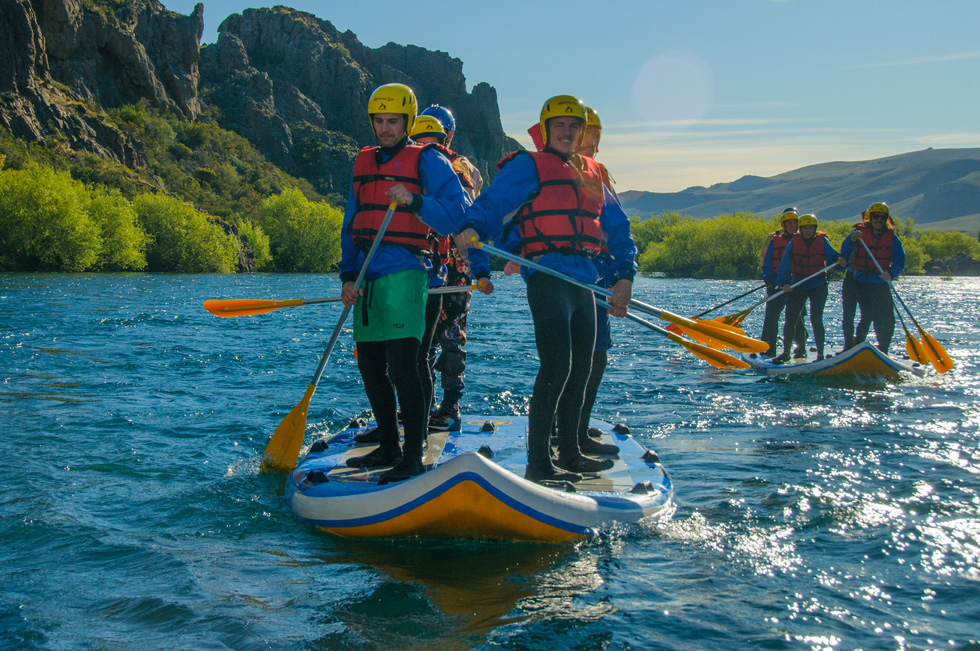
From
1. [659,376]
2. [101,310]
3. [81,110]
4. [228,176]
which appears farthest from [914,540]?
[228,176]

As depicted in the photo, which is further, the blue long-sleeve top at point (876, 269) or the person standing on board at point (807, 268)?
the person standing on board at point (807, 268)

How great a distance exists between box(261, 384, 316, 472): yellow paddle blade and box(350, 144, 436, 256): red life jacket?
1.76 m

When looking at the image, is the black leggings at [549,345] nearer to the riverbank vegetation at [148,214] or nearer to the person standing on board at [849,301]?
the person standing on board at [849,301]

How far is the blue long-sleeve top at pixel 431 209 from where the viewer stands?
5.16 m

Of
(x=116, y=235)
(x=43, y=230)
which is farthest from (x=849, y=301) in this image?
(x=116, y=235)

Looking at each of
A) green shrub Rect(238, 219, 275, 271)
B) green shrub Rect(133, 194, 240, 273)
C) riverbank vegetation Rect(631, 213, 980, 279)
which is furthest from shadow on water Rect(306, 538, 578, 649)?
riverbank vegetation Rect(631, 213, 980, 279)

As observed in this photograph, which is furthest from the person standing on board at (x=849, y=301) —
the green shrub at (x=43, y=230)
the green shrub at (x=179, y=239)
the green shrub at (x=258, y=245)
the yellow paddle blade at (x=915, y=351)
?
the green shrub at (x=258, y=245)

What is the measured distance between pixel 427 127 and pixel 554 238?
221cm

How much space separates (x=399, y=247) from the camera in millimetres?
5328

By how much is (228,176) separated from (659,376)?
332ft

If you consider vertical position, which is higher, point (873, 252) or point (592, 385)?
point (873, 252)

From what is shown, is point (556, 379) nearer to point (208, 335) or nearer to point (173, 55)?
point (208, 335)

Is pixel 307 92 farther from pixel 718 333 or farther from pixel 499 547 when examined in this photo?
pixel 499 547

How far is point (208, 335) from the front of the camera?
18281 mm
